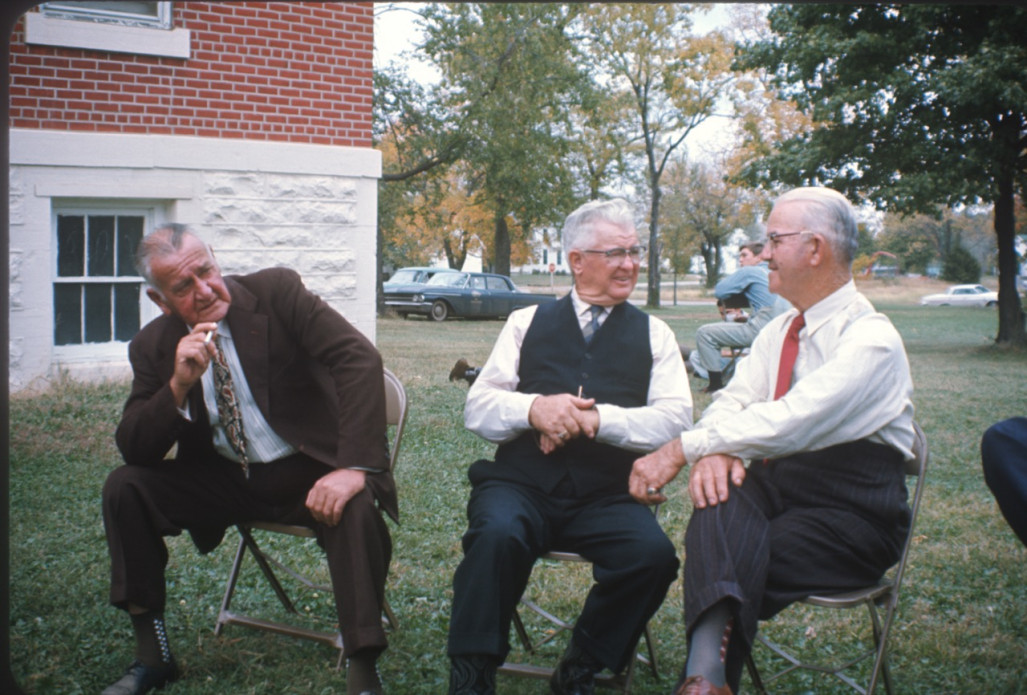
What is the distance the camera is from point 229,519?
127 inches

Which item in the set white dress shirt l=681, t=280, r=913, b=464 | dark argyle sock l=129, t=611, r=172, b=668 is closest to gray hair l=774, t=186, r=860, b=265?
white dress shirt l=681, t=280, r=913, b=464

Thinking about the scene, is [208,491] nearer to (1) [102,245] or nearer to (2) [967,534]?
(2) [967,534]

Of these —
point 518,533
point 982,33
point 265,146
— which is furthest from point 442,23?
point 518,533

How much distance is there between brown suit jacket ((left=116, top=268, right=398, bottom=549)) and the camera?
10.1 feet

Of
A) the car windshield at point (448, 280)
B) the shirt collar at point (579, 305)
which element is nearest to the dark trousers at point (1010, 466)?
the shirt collar at point (579, 305)

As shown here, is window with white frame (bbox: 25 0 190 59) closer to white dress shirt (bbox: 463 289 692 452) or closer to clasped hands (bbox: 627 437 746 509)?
white dress shirt (bbox: 463 289 692 452)

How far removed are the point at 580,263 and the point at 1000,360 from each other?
1444 cm

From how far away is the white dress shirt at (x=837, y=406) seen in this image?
8.95 feet

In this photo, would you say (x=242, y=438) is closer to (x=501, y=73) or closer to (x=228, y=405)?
(x=228, y=405)

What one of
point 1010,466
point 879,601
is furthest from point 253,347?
point 1010,466

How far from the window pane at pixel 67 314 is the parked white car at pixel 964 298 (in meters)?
42.4

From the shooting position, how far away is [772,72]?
18.0 metres

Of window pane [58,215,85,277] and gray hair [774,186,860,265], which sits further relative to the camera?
window pane [58,215,85,277]

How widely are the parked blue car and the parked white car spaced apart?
2635 centimetres
